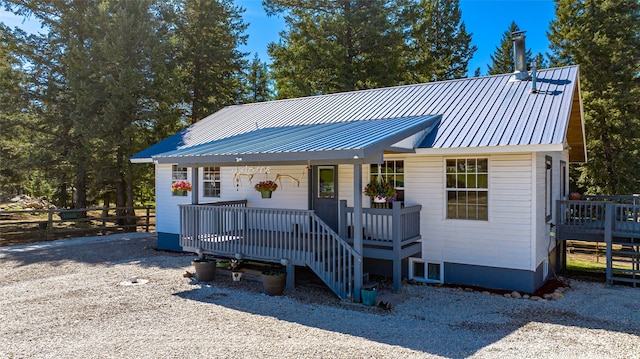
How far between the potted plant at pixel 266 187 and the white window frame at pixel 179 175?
3434 mm

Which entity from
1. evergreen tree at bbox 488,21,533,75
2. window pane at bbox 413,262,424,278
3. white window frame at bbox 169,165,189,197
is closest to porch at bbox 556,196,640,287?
window pane at bbox 413,262,424,278

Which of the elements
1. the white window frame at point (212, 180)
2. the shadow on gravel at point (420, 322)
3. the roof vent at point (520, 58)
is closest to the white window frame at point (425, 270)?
the shadow on gravel at point (420, 322)

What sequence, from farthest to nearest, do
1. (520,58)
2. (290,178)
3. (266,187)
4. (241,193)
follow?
(241,193) < (290,178) < (266,187) < (520,58)

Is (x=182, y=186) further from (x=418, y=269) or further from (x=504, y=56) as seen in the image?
(x=504, y=56)

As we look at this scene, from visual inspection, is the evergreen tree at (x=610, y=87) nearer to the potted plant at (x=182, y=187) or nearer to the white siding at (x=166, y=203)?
the potted plant at (x=182, y=187)

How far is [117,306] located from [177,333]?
2.05 m

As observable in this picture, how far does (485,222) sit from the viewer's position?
8945 mm

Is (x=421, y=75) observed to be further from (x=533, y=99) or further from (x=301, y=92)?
(x=533, y=99)

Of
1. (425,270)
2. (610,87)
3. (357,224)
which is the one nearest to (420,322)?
(357,224)

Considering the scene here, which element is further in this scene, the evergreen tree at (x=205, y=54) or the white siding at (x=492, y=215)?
the evergreen tree at (x=205, y=54)

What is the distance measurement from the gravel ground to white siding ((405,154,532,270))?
832mm

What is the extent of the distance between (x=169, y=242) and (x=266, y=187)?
4843mm

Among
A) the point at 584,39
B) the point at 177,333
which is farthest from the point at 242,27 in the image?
the point at 177,333

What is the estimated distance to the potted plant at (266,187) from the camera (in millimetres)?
11297
